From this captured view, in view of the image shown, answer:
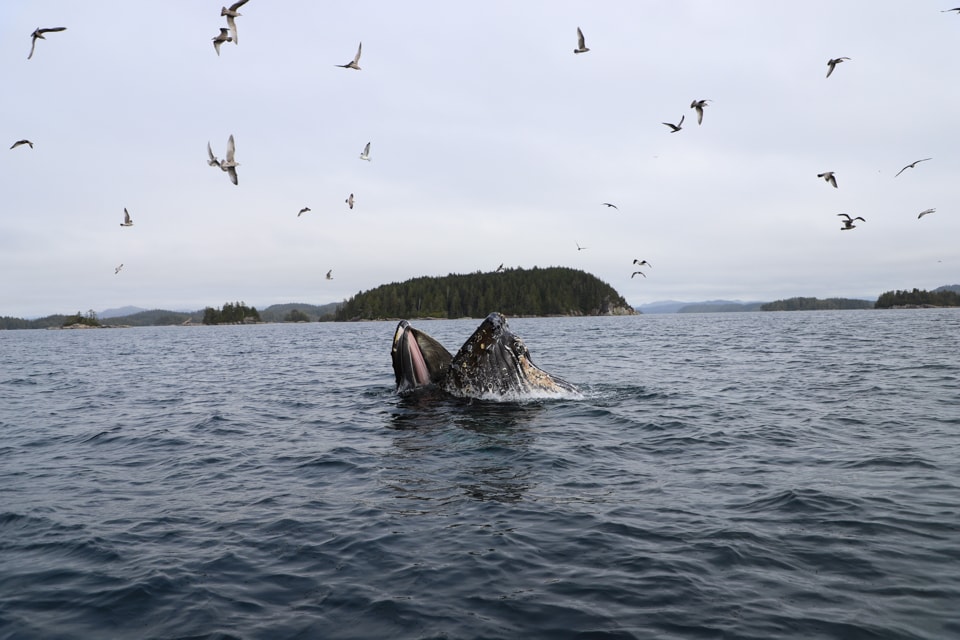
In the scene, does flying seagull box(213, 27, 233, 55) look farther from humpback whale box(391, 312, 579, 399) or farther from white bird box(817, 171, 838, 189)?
white bird box(817, 171, 838, 189)

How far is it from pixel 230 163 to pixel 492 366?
821cm

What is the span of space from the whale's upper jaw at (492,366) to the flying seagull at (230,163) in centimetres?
705

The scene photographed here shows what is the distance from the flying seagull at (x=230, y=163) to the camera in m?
14.9

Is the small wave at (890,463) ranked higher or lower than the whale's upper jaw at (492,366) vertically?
lower

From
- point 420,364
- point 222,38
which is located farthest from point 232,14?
point 420,364

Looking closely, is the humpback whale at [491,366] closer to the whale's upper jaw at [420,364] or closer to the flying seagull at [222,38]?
the whale's upper jaw at [420,364]

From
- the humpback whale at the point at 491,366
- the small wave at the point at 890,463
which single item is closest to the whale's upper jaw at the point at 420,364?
the humpback whale at the point at 491,366

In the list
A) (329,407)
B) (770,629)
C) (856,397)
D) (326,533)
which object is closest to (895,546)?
(770,629)

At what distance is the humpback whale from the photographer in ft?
49.9

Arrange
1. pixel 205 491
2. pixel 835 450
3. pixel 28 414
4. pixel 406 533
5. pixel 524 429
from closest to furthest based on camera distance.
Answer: pixel 406 533
pixel 205 491
pixel 835 450
pixel 524 429
pixel 28 414

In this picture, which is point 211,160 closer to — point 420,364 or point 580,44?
point 420,364

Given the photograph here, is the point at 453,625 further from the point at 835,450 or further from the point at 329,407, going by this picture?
the point at 329,407

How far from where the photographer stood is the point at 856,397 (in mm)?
16016

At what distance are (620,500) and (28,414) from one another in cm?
1760
